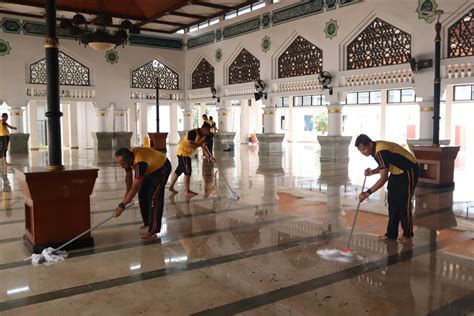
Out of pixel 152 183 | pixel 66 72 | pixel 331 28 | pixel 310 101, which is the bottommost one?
pixel 152 183

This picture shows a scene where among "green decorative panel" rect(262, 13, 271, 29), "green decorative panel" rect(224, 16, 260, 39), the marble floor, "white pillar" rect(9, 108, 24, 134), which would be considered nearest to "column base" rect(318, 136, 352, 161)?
"green decorative panel" rect(262, 13, 271, 29)

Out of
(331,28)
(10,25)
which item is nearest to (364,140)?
(331,28)

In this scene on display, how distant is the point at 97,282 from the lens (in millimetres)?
3420

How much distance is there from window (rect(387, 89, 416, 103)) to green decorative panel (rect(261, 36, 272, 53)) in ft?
22.6

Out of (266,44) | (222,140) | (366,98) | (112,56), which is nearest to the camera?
(266,44)

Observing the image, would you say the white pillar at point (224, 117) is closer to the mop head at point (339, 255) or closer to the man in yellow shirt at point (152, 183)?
the man in yellow shirt at point (152, 183)

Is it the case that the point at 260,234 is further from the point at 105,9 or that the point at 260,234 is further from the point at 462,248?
the point at 105,9

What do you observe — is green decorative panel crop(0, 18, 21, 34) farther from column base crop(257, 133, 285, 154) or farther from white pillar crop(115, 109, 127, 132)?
column base crop(257, 133, 285, 154)

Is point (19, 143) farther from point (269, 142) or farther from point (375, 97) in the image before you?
point (375, 97)

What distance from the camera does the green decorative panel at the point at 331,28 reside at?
12836 mm

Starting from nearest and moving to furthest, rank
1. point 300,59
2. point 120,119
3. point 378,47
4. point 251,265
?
point 251,265, point 378,47, point 300,59, point 120,119

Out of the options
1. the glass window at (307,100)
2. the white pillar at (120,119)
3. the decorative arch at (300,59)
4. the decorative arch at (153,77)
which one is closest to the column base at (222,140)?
the decorative arch at (153,77)

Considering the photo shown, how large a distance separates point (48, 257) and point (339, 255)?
8.71 feet

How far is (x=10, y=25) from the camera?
15859mm
